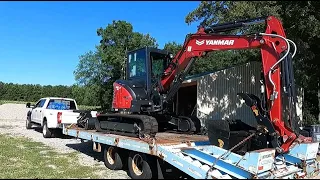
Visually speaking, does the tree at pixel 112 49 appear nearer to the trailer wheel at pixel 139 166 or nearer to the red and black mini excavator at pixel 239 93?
the red and black mini excavator at pixel 239 93

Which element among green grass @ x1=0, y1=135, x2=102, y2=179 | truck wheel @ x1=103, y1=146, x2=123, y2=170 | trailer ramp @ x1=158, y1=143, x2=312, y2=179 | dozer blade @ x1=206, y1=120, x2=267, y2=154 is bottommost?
green grass @ x1=0, y1=135, x2=102, y2=179

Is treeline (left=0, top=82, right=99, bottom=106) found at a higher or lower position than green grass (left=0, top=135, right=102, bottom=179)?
higher

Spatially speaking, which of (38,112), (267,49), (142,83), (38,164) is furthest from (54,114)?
(267,49)

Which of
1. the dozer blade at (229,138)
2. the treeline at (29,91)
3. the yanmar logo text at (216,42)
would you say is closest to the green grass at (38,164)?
the dozer blade at (229,138)

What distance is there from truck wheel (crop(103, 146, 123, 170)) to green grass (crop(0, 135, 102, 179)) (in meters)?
0.33

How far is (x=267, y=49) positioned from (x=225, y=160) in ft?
9.01

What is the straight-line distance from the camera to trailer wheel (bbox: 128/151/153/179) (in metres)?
7.41

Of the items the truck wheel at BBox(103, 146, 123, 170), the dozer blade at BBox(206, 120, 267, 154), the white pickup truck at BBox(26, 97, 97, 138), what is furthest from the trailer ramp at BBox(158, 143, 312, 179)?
the white pickup truck at BBox(26, 97, 97, 138)

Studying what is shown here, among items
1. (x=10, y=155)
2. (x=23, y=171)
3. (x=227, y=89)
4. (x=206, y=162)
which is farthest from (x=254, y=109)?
(x=227, y=89)

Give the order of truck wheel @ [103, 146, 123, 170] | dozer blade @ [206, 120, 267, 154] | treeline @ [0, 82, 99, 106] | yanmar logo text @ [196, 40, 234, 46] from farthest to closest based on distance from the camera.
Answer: treeline @ [0, 82, 99, 106] → truck wheel @ [103, 146, 123, 170] → yanmar logo text @ [196, 40, 234, 46] → dozer blade @ [206, 120, 267, 154]

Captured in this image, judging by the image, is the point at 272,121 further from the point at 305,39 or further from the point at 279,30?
the point at 305,39

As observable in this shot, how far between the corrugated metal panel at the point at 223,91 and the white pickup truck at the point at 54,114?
21.9 ft

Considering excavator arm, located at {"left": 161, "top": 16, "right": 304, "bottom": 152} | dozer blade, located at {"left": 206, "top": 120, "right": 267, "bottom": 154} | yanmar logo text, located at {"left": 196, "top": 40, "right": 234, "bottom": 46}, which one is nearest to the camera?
excavator arm, located at {"left": 161, "top": 16, "right": 304, "bottom": 152}

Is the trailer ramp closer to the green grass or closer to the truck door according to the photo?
the green grass
